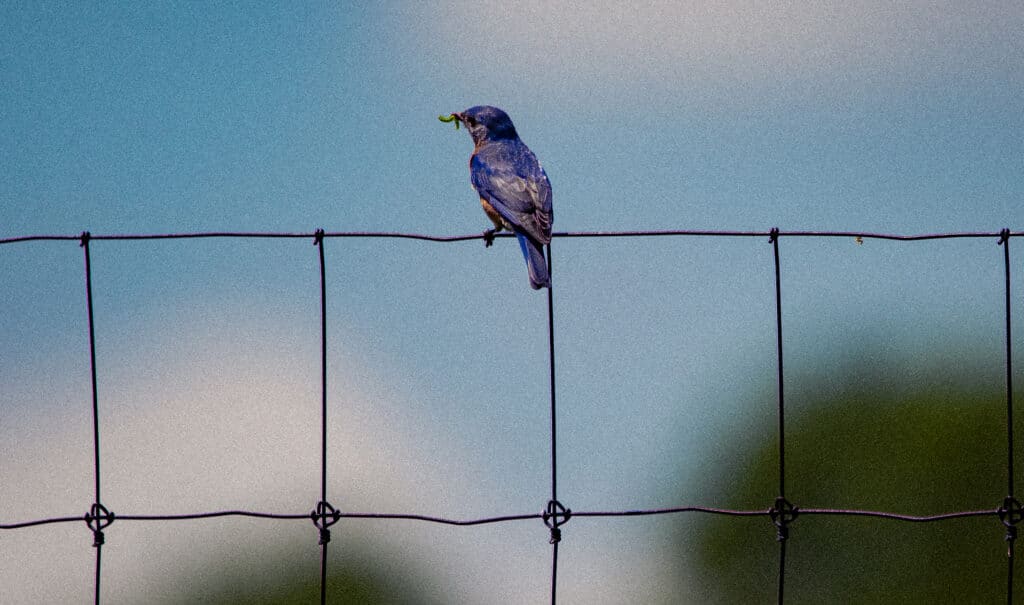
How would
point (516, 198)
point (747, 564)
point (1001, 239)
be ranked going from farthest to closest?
1. point (747, 564)
2. point (516, 198)
3. point (1001, 239)

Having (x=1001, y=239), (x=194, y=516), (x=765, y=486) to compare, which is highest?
(x=1001, y=239)

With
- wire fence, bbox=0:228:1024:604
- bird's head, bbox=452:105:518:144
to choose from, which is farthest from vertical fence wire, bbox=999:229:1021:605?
bird's head, bbox=452:105:518:144

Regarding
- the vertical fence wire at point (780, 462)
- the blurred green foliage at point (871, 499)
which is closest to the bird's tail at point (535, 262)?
the vertical fence wire at point (780, 462)

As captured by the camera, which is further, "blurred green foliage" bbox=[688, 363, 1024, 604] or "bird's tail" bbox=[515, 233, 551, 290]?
"blurred green foliage" bbox=[688, 363, 1024, 604]

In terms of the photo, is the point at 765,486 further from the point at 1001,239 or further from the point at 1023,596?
the point at 1001,239

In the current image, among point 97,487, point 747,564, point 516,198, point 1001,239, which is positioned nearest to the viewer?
point 97,487

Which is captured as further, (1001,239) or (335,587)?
(335,587)

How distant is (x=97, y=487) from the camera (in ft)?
13.0

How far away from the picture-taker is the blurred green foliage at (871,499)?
76.9 feet

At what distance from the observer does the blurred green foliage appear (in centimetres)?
2344

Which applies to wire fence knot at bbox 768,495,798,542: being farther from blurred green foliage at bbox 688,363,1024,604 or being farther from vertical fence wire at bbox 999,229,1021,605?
blurred green foliage at bbox 688,363,1024,604

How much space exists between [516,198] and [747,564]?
60.2 ft

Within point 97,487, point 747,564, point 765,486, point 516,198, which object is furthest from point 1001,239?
point 765,486

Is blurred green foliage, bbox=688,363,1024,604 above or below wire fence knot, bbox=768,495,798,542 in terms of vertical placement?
below
